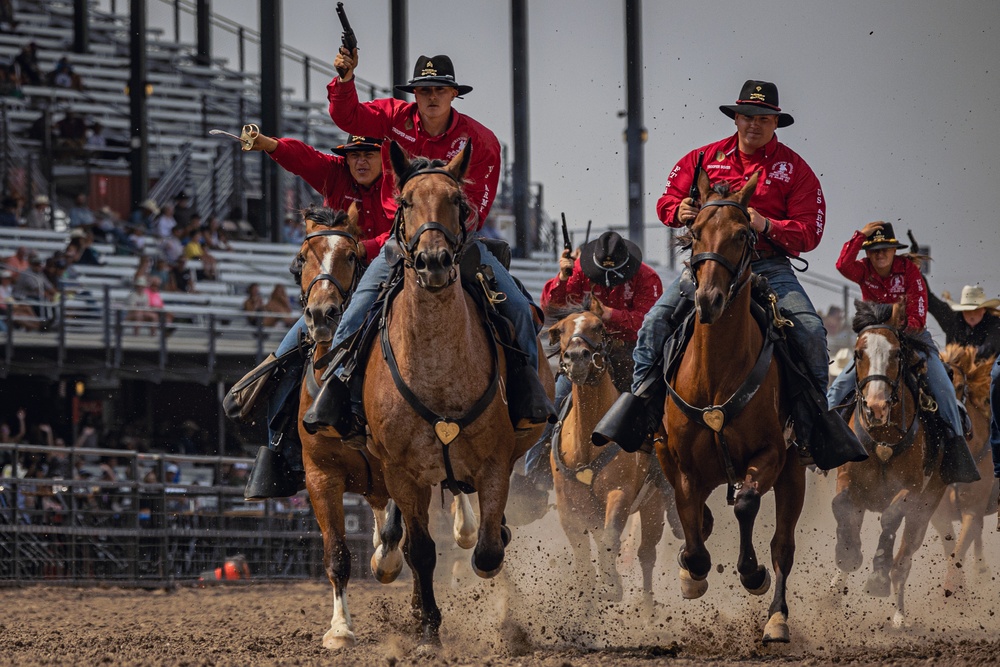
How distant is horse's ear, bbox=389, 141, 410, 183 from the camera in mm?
7762

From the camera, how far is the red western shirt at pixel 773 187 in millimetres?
9070

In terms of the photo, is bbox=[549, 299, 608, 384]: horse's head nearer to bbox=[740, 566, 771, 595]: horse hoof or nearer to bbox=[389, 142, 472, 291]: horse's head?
bbox=[740, 566, 771, 595]: horse hoof

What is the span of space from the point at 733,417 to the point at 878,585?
3.54m

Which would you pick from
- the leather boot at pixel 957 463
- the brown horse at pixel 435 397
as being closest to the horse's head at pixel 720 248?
the brown horse at pixel 435 397

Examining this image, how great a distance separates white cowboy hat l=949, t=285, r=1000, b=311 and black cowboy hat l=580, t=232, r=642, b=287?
434 cm

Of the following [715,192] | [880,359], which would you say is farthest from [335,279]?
[880,359]

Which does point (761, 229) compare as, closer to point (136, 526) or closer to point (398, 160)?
point (398, 160)

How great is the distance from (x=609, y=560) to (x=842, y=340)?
44.7 ft

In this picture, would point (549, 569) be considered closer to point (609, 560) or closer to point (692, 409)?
point (609, 560)

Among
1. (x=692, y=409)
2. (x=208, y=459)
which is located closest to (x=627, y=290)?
(x=692, y=409)

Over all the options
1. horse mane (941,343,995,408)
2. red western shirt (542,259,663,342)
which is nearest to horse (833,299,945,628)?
red western shirt (542,259,663,342)

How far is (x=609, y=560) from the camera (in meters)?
10.8

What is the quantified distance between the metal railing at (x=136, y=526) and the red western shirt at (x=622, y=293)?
5213 mm

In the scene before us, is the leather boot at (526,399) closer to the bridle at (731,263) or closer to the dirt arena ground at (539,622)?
the bridle at (731,263)
